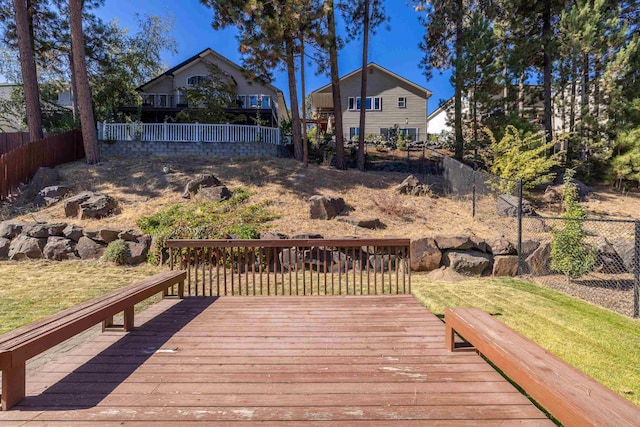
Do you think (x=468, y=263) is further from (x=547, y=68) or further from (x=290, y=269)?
(x=547, y=68)

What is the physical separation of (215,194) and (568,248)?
8919mm

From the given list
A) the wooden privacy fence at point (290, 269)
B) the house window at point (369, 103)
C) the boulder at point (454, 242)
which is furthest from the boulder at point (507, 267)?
the house window at point (369, 103)

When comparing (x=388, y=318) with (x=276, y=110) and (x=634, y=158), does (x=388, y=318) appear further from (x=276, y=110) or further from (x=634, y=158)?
(x=276, y=110)

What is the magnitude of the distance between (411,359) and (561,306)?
160 inches

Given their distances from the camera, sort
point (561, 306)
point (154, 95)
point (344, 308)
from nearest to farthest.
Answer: point (344, 308) → point (561, 306) → point (154, 95)

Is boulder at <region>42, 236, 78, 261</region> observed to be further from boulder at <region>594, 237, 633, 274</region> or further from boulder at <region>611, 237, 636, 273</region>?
boulder at <region>611, 237, 636, 273</region>

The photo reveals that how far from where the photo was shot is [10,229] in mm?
8625

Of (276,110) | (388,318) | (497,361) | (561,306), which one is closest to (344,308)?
(388,318)

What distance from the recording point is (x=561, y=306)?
553 centimetres

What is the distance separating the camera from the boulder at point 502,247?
7715 millimetres

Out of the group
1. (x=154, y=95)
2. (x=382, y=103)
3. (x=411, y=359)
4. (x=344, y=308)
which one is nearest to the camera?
(x=411, y=359)

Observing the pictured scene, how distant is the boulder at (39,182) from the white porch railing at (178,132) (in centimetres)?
498

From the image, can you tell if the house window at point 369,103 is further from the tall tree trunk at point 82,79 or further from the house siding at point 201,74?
the tall tree trunk at point 82,79

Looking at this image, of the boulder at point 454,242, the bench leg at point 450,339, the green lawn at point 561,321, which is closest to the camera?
the bench leg at point 450,339
